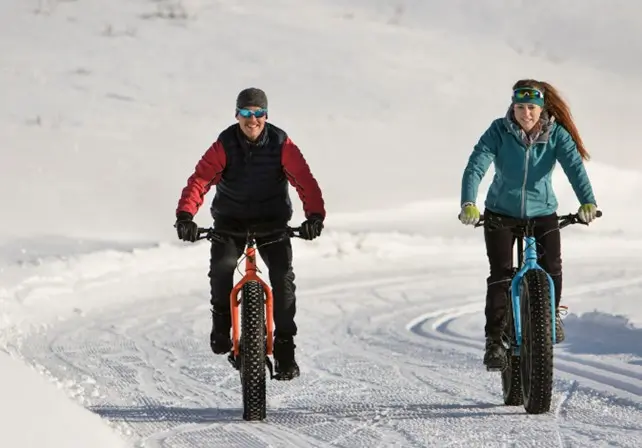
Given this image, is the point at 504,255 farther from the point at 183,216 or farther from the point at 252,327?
the point at 183,216

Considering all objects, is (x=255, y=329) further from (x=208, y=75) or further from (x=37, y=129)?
(x=208, y=75)

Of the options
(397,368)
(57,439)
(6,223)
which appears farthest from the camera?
(6,223)

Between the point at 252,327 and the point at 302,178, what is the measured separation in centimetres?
89

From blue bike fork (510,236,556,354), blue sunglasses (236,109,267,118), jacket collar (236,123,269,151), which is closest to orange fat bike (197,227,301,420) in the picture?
jacket collar (236,123,269,151)

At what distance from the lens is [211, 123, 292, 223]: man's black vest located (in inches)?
262

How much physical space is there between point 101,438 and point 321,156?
18.8m

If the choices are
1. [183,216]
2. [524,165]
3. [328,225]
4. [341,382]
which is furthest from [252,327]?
[328,225]

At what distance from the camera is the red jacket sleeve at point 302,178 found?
6656 millimetres

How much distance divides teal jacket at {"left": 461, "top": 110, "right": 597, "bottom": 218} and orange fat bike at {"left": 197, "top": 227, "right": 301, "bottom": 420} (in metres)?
1.18

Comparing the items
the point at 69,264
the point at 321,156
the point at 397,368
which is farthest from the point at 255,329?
the point at 321,156

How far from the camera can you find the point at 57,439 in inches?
209

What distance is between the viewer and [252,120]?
21.4 ft

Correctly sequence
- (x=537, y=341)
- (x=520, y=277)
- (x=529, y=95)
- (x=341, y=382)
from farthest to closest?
1. (x=341, y=382)
2. (x=520, y=277)
3. (x=529, y=95)
4. (x=537, y=341)

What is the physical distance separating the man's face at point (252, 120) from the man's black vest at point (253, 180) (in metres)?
0.06
